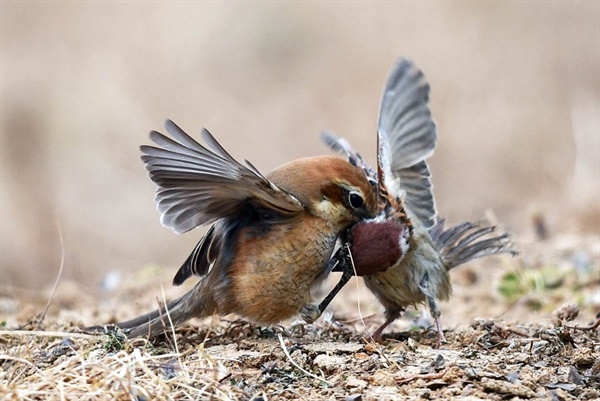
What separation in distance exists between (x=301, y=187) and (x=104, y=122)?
30.6 ft

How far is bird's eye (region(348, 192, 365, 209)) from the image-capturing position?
5.16 metres

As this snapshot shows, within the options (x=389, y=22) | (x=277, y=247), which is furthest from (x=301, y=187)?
(x=389, y=22)

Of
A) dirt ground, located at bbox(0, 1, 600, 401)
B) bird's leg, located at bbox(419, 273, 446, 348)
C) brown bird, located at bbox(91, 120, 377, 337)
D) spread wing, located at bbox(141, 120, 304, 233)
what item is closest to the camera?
dirt ground, located at bbox(0, 1, 600, 401)

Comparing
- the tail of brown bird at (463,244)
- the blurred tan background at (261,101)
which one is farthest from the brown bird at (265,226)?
the blurred tan background at (261,101)

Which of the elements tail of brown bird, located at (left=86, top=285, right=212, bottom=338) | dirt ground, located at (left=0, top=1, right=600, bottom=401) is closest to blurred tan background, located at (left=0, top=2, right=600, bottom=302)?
dirt ground, located at (left=0, top=1, right=600, bottom=401)

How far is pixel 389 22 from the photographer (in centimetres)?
1717

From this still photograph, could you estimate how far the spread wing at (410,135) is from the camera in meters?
6.41

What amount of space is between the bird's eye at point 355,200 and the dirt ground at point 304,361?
74cm

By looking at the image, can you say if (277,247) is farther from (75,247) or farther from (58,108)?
(58,108)

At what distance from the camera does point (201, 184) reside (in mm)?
4832

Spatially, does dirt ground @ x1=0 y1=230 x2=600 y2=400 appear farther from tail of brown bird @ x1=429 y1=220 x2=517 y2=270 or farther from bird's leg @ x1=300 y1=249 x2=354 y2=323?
tail of brown bird @ x1=429 y1=220 x2=517 y2=270

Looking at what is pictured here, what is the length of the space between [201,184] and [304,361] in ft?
3.45

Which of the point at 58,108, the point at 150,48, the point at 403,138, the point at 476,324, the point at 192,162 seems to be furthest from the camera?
the point at 150,48

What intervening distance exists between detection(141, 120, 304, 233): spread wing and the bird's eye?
31 cm
